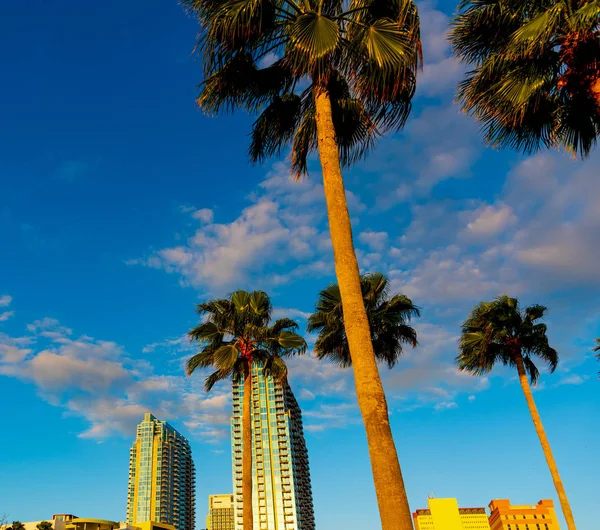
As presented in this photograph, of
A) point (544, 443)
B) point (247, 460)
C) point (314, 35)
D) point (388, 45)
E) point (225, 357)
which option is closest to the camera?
point (314, 35)

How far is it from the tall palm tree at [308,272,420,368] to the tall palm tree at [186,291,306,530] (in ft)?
4.40

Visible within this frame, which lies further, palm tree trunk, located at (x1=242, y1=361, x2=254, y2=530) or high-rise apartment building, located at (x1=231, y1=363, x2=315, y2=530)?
high-rise apartment building, located at (x1=231, y1=363, x2=315, y2=530)

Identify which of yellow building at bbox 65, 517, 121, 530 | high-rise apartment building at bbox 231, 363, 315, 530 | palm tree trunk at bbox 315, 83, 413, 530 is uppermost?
high-rise apartment building at bbox 231, 363, 315, 530

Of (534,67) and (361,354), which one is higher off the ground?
(534,67)

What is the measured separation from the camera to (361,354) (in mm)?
7090

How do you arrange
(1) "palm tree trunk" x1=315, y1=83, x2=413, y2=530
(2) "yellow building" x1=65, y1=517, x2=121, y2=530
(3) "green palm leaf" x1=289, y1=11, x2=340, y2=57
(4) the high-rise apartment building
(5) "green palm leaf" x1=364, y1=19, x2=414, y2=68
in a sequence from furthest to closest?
1. (4) the high-rise apartment building
2. (2) "yellow building" x1=65, y1=517, x2=121, y2=530
3. (5) "green palm leaf" x1=364, y1=19, x2=414, y2=68
4. (3) "green palm leaf" x1=289, y1=11, x2=340, y2=57
5. (1) "palm tree trunk" x1=315, y1=83, x2=413, y2=530

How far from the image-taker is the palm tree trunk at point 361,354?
6.09 meters

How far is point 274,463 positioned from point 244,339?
166 meters

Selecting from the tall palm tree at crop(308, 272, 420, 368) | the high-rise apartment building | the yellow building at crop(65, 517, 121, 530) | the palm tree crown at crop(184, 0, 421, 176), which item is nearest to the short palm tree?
the palm tree crown at crop(184, 0, 421, 176)

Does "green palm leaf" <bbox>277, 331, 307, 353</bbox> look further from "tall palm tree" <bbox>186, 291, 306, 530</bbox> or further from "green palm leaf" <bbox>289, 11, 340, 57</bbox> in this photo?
"green palm leaf" <bbox>289, 11, 340, 57</bbox>

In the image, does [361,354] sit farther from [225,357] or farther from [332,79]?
[225,357]

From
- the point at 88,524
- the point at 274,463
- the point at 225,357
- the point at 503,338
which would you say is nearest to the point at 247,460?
the point at 225,357

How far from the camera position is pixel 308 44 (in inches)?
338

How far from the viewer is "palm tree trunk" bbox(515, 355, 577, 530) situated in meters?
23.5
